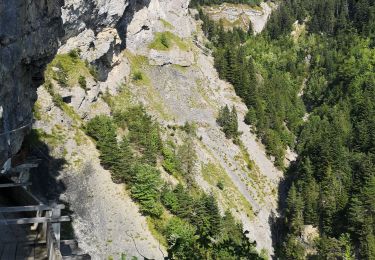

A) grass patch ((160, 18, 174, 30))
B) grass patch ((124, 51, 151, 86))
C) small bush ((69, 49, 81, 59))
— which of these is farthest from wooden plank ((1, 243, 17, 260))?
grass patch ((160, 18, 174, 30))

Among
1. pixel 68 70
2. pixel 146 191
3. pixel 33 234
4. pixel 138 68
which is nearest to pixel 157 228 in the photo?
pixel 146 191

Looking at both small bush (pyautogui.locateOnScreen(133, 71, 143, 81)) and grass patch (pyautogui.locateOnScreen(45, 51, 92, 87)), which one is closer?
grass patch (pyautogui.locateOnScreen(45, 51, 92, 87))

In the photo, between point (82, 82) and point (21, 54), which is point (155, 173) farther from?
point (21, 54)

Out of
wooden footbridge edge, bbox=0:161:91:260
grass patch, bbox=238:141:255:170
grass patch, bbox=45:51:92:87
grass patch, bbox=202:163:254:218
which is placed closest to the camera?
wooden footbridge edge, bbox=0:161:91:260

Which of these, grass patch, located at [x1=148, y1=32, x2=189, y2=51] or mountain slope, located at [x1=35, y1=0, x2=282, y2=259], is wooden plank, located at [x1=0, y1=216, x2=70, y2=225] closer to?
mountain slope, located at [x1=35, y1=0, x2=282, y2=259]

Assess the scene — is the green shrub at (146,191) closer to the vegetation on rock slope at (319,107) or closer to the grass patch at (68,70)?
the vegetation on rock slope at (319,107)

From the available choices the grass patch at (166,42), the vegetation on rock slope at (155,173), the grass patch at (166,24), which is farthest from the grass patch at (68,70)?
the grass patch at (166,24)

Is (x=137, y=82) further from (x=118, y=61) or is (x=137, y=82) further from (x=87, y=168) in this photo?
(x=87, y=168)
